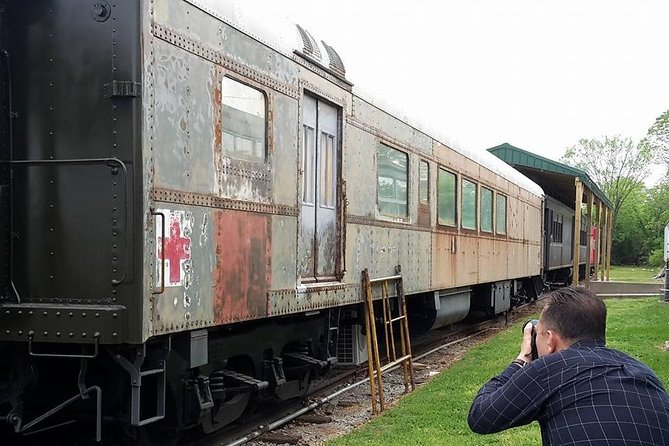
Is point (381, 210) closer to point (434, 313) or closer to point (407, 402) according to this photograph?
point (407, 402)

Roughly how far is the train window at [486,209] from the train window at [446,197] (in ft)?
7.10

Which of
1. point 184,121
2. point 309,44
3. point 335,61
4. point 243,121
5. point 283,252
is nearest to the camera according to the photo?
point 184,121

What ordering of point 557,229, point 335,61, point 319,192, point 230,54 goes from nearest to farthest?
point 230,54, point 319,192, point 335,61, point 557,229

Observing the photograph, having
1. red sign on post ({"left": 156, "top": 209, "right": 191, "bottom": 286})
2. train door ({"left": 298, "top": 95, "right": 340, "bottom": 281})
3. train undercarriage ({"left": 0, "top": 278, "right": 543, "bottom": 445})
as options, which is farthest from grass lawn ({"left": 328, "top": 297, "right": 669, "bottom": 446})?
red sign on post ({"left": 156, "top": 209, "right": 191, "bottom": 286})

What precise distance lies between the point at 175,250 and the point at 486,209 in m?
10.4

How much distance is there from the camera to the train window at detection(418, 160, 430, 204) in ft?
33.8

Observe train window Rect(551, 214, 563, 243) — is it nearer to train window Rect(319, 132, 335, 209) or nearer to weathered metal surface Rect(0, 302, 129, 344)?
train window Rect(319, 132, 335, 209)

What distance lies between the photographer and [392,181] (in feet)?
30.8

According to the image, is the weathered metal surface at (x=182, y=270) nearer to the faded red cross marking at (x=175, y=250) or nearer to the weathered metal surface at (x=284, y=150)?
the faded red cross marking at (x=175, y=250)

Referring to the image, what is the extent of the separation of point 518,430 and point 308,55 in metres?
3.84

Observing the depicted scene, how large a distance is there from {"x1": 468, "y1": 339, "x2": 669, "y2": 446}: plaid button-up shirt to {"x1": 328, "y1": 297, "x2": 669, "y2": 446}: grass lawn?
3689 mm

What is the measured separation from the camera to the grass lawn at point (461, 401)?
6312 millimetres

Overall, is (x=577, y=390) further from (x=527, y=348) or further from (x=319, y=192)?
(x=319, y=192)

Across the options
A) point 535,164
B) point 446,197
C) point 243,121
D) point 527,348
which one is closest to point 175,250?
point 243,121
